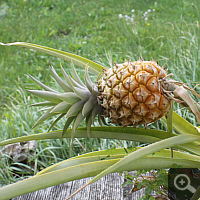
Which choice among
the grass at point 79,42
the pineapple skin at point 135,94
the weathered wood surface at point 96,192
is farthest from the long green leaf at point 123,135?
the grass at point 79,42

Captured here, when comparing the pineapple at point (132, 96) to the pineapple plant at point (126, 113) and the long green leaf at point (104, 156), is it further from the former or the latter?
the long green leaf at point (104, 156)

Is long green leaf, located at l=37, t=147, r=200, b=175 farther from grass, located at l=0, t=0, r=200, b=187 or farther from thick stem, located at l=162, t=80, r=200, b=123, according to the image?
grass, located at l=0, t=0, r=200, b=187

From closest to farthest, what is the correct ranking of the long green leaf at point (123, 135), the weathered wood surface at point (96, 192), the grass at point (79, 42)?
the long green leaf at point (123, 135) → the weathered wood surface at point (96, 192) → the grass at point (79, 42)

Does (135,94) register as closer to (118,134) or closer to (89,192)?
(118,134)

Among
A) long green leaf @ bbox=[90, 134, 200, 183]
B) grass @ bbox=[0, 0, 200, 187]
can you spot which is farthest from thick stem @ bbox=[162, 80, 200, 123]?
grass @ bbox=[0, 0, 200, 187]

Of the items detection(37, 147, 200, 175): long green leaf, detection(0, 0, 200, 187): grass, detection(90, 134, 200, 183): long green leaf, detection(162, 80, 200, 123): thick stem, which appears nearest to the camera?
detection(90, 134, 200, 183): long green leaf

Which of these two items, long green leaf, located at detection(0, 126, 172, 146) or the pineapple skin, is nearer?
the pineapple skin
